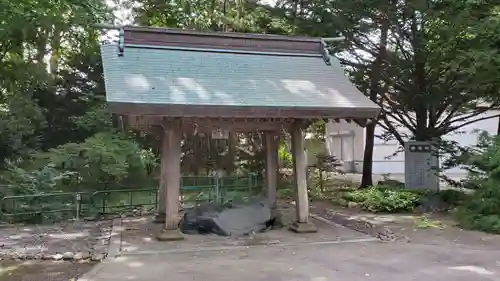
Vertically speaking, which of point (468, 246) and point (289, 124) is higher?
point (289, 124)

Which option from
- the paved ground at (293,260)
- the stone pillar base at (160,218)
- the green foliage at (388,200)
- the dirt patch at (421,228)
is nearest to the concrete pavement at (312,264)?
the paved ground at (293,260)

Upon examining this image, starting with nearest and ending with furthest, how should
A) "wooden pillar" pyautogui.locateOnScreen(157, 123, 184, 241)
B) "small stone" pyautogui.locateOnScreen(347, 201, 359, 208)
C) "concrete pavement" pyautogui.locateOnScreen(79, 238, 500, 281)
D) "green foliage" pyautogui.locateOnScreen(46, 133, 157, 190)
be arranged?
"concrete pavement" pyautogui.locateOnScreen(79, 238, 500, 281)
"wooden pillar" pyautogui.locateOnScreen(157, 123, 184, 241)
"green foliage" pyautogui.locateOnScreen(46, 133, 157, 190)
"small stone" pyautogui.locateOnScreen(347, 201, 359, 208)

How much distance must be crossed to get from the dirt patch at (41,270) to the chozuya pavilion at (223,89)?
1806mm

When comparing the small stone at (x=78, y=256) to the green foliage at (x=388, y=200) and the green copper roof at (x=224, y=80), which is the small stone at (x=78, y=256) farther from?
the green foliage at (x=388, y=200)

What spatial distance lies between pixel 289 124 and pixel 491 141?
526cm

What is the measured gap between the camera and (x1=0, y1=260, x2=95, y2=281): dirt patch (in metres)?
6.05

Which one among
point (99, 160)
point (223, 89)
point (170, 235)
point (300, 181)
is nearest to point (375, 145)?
point (99, 160)

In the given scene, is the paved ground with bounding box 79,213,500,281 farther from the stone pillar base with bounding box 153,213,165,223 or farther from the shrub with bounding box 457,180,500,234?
the shrub with bounding box 457,180,500,234

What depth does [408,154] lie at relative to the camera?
13570 millimetres

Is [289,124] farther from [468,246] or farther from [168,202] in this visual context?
[468,246]

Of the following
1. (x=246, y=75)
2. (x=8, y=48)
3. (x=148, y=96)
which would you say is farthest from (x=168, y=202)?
(x=8, y=48)

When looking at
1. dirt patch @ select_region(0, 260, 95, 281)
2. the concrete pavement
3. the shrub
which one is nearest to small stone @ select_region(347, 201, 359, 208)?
the shrub

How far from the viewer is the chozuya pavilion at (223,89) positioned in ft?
24.2

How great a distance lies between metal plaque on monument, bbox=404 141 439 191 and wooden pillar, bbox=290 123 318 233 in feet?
19.6
